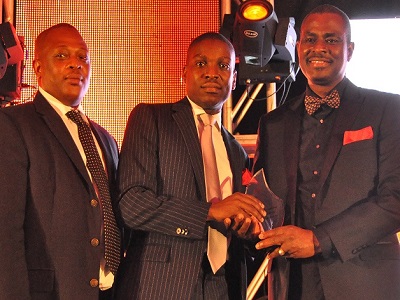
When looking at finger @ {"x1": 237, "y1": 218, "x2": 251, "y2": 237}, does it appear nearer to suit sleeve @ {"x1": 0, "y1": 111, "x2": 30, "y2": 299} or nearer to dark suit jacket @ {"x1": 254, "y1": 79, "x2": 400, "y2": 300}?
dark suit jacket @ {"x1": 254, "y1": 79, "x2": 400, "y2": 300}

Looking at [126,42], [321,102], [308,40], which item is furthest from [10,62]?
[321,102]

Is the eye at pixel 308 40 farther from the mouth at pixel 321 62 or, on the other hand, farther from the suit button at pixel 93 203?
the suit button at pixel 93 203

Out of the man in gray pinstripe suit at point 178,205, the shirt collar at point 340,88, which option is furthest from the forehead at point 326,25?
the man in gray pinstripe suit at point 178,205

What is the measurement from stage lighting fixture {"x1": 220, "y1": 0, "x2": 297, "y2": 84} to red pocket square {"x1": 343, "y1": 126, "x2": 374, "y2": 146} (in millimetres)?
1572

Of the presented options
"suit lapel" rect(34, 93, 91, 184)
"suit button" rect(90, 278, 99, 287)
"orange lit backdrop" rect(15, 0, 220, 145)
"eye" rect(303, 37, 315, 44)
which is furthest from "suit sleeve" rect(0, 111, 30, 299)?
"orange lit backdrop" rect(15, 0, 220, 145)

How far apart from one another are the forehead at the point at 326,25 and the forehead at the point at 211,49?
47 centimetres

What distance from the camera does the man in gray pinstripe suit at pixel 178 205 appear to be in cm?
378

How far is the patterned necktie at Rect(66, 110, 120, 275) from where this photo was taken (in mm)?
3852

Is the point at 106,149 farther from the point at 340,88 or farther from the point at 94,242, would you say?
the point at 340,88

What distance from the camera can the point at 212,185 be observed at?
13.2 feet

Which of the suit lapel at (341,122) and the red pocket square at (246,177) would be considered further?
the red pocket square at (246,177)

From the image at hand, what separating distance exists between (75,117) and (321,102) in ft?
4.30

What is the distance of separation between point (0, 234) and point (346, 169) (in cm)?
169

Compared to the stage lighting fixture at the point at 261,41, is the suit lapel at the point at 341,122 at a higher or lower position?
lower
